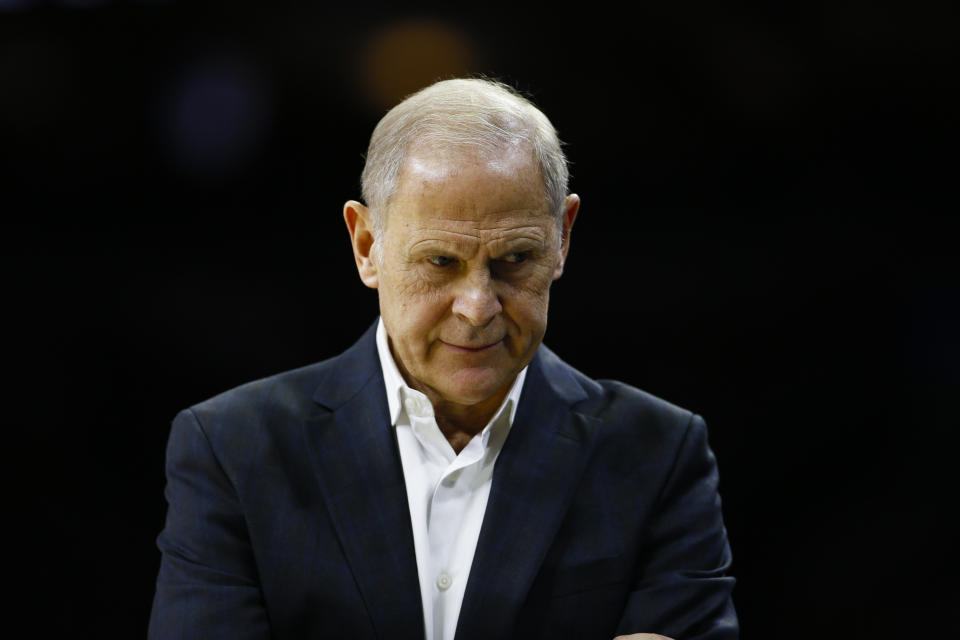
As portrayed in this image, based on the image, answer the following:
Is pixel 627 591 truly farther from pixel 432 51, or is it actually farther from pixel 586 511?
pixel 432 51

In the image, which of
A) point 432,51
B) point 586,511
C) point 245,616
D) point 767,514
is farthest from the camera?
point 767,514

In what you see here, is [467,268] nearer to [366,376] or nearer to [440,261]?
[440,261]

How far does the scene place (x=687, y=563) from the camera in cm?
207

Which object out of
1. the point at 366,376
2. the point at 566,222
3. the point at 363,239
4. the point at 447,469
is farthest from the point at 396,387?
the point at 566,222

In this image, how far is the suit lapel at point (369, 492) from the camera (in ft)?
6.45

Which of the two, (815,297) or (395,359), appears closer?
(395,359)

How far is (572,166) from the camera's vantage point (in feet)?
9.59

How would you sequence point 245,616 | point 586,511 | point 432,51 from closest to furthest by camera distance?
point 245,616 < point 586,511 < point 432,51

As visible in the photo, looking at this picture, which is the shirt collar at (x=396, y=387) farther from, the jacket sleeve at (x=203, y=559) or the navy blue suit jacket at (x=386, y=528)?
the jacket sleeve at (x=203, y=559)

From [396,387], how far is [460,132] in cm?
51

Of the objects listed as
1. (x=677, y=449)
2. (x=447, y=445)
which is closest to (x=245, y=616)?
(x=447, y=445)

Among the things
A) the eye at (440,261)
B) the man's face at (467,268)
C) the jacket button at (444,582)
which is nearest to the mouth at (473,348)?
the man's face at (467,268)

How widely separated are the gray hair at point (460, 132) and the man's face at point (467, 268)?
25 mm

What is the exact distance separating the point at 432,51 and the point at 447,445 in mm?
1167
